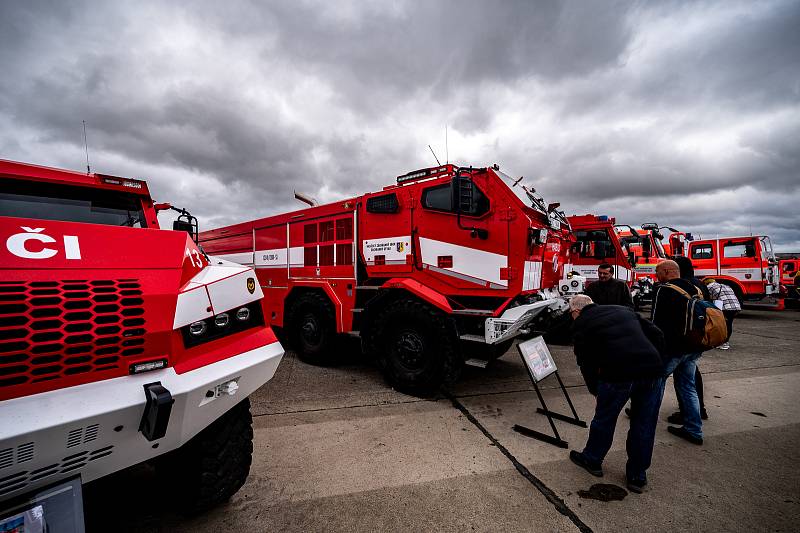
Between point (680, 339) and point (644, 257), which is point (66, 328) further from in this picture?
point (644, 257)

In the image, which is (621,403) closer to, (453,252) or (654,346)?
(654,346)

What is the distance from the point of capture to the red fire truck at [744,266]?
10984mm

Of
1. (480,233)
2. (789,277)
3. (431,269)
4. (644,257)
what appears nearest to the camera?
(480,233)

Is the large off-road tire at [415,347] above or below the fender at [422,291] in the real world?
below

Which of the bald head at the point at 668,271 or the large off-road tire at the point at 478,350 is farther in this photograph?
the large off-road tire at the point at 478,350

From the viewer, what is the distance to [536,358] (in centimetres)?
347

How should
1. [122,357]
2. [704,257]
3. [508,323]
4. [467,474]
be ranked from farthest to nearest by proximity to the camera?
1. [704,257]
2. [508,323]
3. [467,474]
4. [122,357]

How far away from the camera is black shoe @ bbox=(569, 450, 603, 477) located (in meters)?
2.69

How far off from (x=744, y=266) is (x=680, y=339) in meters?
12.1

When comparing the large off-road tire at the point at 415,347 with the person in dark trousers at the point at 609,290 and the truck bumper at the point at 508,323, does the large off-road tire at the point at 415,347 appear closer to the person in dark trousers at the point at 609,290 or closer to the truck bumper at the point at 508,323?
the truck bumper at the point at 508,323

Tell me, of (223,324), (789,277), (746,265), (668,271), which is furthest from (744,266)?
(223,324)

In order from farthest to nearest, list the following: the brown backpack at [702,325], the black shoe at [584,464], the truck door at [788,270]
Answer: the truck door at [788,270] → the brown backpack at [702,325] → the black shoe at [584,464]

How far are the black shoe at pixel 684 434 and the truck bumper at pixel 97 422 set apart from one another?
3835 millimetres

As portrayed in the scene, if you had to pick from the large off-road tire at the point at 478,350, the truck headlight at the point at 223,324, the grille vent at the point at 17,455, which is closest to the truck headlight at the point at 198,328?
the truck headlight at the point at 223,324
